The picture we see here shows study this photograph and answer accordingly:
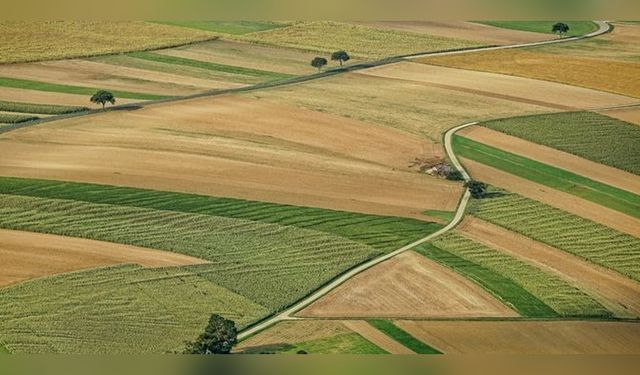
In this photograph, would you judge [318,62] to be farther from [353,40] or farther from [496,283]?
[496,283]

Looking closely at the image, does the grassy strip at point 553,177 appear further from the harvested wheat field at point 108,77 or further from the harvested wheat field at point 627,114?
the harvested wheat field at point 108,77

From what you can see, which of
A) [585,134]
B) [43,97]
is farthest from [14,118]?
[585,134]

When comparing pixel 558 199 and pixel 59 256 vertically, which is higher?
pixel 558 199

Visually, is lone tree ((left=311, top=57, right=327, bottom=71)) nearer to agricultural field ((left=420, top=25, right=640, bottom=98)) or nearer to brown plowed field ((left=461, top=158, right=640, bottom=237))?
agricultural field ((left=420, top=25, right=640, bottom=98))

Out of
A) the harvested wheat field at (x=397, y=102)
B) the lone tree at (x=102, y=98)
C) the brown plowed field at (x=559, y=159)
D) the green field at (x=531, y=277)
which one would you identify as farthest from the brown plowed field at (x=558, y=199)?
the lone tree at (x=102, y=98)

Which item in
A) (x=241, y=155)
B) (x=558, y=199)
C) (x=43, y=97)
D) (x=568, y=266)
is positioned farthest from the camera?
(x=43, y=97)
